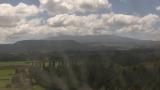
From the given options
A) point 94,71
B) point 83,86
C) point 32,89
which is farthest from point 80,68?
point 32,89

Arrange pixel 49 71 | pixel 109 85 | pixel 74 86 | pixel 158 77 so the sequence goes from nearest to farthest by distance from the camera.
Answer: pixel 74 86 < pixel 158 77 < pixel 109 85 < pixel 49 71

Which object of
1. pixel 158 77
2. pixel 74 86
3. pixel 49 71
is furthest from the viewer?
pixel 49 71

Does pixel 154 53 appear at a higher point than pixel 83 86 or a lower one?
higher

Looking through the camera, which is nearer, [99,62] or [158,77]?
[158,77]

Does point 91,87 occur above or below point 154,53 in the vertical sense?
below

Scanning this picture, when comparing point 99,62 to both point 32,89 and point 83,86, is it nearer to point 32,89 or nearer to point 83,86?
point 83,86

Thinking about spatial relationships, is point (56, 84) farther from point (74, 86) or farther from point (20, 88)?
point (20, 88)

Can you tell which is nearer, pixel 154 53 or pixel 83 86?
pixel 83 86

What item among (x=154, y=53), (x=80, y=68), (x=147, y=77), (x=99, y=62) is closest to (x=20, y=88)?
(x=80, y=68)

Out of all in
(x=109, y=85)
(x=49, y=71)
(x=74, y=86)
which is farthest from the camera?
(x=49, y=71)
